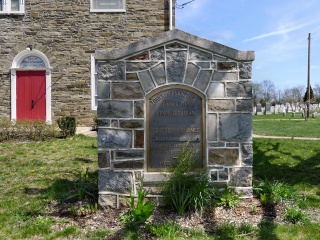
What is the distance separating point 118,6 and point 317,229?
11486 millimetres

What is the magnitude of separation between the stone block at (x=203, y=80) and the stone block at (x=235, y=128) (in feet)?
1.45

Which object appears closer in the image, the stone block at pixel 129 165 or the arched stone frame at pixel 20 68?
the stone block at pixel 129 165

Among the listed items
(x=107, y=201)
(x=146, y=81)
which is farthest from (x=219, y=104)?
(x=107, y=201)

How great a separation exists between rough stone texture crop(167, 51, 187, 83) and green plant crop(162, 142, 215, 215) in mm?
848

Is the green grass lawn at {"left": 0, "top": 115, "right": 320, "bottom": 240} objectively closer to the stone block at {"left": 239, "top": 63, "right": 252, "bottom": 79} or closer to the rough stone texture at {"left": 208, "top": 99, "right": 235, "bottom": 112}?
the rough stone texture at {"left": 208, "top": 99, "right": 235, "bottom": 112}

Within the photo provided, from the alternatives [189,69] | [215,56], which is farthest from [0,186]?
[215,56]

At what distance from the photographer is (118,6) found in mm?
12477

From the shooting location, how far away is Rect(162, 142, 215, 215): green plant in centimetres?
358

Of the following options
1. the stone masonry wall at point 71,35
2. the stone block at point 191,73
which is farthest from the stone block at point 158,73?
the stone masonry wall at point 71,35

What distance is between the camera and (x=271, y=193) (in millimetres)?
3957

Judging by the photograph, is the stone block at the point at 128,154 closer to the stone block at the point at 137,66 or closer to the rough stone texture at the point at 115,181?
the rough stone texture at the point at 115,181

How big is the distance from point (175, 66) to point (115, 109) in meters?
0.95

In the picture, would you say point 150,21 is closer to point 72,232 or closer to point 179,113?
point 179,113

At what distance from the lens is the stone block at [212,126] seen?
12.8 ft
